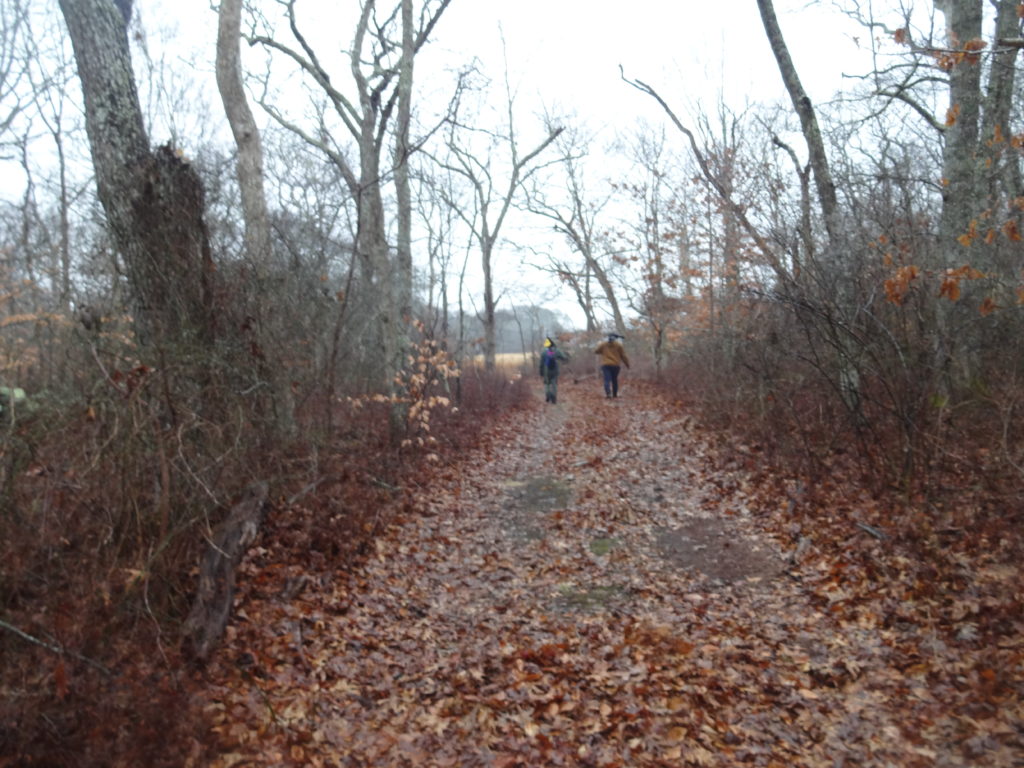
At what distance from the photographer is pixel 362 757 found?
4281 millimetres

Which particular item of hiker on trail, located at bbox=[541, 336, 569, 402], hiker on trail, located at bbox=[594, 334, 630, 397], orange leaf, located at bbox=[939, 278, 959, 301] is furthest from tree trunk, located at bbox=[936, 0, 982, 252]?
hiker on trail, located at bbox=[541, 336, 569, 402]

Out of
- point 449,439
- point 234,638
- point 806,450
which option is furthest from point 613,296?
point 234,638

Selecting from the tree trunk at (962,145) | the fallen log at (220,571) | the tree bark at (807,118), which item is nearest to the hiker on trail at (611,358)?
the tree bark at (807,118)

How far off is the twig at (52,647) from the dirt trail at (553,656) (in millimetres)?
Result: 706

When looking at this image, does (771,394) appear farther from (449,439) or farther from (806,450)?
(449,439)

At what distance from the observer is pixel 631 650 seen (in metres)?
5.36

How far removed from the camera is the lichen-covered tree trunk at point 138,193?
21.3 feet

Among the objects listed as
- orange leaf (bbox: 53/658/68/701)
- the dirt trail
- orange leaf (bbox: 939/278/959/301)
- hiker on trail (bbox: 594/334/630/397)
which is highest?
orange leaf (bbox: 939/278/959/301)

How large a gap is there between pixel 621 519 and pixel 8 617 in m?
6.12

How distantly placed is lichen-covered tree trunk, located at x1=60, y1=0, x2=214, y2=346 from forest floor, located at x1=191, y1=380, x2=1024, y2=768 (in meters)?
2.36

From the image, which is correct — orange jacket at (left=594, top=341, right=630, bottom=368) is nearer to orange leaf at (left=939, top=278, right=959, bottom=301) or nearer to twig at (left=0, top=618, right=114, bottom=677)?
orange leaf at (left=939, top=278, right=959, bottom=301)

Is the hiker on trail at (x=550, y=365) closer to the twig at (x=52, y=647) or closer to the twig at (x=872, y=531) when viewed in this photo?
the twig at (x=872, y=531)

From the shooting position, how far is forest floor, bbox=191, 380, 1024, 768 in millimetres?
4207

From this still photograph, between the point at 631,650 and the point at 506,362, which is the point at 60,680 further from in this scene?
the point at 506,362
